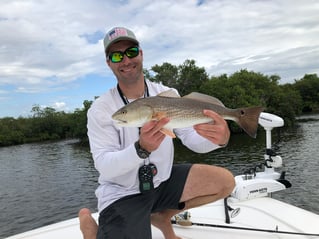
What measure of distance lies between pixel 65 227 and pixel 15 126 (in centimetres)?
8264

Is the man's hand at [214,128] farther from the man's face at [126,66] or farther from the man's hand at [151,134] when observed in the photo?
the man's face at [126,66]

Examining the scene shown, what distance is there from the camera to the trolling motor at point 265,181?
437 centimetres

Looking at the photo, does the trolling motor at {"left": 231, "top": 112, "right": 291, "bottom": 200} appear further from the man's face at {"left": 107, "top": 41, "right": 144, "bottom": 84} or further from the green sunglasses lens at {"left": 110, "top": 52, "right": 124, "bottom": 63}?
the green sunglasses lens at {"left": 110, "top": 52, "right": 124, "bottom": 63}

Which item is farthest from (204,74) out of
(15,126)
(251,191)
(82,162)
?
(251,191)

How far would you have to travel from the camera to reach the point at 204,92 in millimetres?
52094

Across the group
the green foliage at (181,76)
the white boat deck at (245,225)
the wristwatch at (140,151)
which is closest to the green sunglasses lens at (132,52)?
the wristwatch at (140,151)

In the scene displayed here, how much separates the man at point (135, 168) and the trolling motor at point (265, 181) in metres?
1.19

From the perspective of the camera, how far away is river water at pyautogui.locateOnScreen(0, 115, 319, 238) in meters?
13.9

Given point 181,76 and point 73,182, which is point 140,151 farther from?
point 181,76

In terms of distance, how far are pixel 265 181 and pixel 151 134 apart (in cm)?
271

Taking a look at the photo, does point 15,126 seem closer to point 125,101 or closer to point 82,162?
point 82,162

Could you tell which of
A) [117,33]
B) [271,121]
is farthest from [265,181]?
[117,33]

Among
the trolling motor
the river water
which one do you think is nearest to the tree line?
the river water

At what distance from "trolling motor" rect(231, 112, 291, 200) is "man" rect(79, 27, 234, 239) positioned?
46.8 inches
